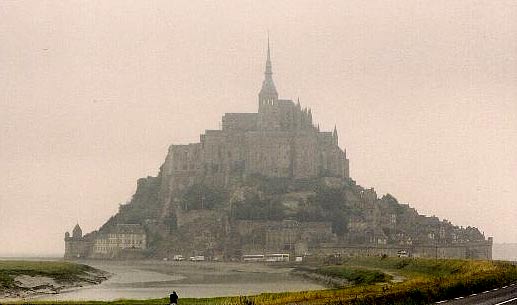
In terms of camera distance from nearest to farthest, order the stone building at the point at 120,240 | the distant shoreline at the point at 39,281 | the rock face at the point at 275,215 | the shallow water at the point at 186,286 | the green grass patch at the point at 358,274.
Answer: the green grass patch at the point at 358,274 < the shallow water at the point at 186,286 < the distant shoreline at the point at 39,281 < the rock face at the point at 275,215 < the stone building at the point at 120,240

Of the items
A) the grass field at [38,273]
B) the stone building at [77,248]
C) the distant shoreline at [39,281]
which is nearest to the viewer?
the distant shoreline at [39,281]

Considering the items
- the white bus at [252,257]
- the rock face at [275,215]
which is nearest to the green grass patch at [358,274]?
the rock face at [275,215]

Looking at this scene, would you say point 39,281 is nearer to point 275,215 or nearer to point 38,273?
point 38,273

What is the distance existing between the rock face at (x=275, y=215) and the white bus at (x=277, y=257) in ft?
6.94

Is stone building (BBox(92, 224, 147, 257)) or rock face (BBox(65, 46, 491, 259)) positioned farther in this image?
stone building (BBox(92, 224, 147, 257))

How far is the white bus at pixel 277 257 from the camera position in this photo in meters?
162

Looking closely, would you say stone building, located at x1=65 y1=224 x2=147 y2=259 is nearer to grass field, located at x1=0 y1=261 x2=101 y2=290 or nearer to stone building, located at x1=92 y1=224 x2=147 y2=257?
stone building, located at x1=92 y1=224 x2=147 y2=257

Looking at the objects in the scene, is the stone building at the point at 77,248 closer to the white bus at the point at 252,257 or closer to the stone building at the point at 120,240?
the stone building at the point at 120,240

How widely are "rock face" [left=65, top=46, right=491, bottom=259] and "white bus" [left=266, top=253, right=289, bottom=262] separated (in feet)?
6.94

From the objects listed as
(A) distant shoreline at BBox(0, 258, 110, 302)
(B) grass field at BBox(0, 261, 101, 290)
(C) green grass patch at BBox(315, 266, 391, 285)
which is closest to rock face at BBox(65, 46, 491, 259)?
(C) green grass patch at BBox(315, 266, 391, 285)

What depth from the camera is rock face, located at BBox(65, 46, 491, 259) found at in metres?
169

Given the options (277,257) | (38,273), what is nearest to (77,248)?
(277,257)

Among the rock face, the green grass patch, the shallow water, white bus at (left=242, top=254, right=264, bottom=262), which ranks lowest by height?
white bus at (left=242, top=254, right=264, bottom=262)

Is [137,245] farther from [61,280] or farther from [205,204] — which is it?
[61,280]
